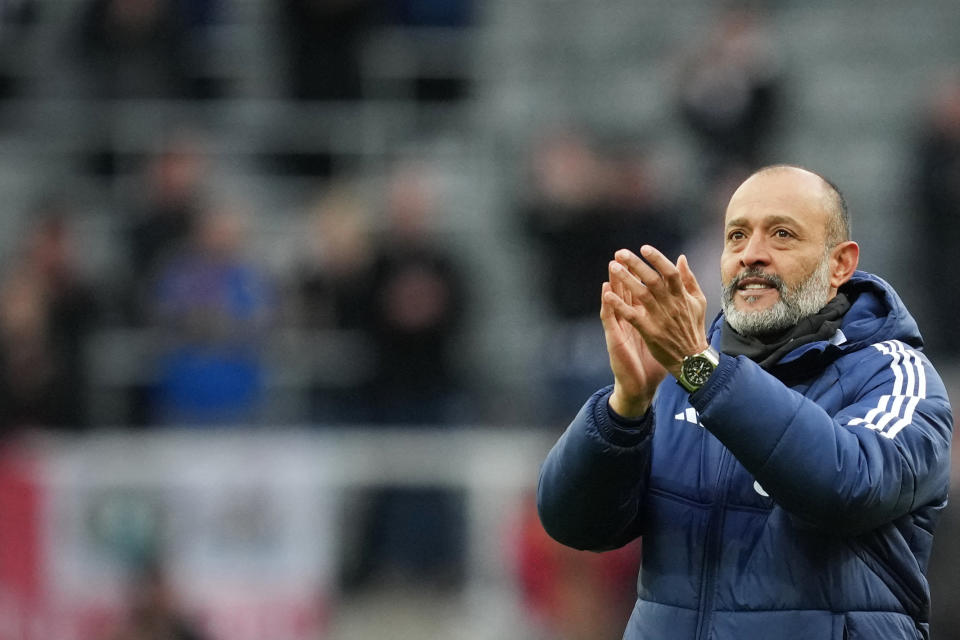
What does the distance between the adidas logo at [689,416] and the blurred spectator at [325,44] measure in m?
6.84

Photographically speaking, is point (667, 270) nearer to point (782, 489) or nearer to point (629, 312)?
point (629, 312)

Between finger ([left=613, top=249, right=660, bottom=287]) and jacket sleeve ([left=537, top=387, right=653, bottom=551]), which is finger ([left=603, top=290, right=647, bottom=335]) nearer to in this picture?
finger ([left=613, top=249, right=660, bottom=287])

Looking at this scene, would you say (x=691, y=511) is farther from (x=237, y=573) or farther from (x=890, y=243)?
(x=890, y=243)

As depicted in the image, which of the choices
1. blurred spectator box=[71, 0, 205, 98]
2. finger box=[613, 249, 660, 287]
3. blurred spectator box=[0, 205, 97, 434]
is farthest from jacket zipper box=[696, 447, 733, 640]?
blurred spectator box=[71, 0, 205, 98]

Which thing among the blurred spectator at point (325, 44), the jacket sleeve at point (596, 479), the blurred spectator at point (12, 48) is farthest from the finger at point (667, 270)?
the blurred spectator at point (12, 48)

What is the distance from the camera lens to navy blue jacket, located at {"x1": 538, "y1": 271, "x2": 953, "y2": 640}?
11.1 ft

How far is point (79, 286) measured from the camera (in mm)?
9617

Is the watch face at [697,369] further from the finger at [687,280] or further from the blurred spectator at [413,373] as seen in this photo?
the blurred spectator at [413,373]

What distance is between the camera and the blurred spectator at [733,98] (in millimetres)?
9766

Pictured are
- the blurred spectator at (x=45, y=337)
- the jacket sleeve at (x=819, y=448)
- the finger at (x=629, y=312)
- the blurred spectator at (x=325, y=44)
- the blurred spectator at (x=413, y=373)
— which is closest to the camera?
the jacket sleeve at (x=819, y=448)

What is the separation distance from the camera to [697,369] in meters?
3.46

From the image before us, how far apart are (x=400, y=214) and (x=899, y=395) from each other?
19.0 ft

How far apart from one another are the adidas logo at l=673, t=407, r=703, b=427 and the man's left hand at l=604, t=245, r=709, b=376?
1.02ft

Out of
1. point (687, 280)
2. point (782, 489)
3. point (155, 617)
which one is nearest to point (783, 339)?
point (687, 280)
